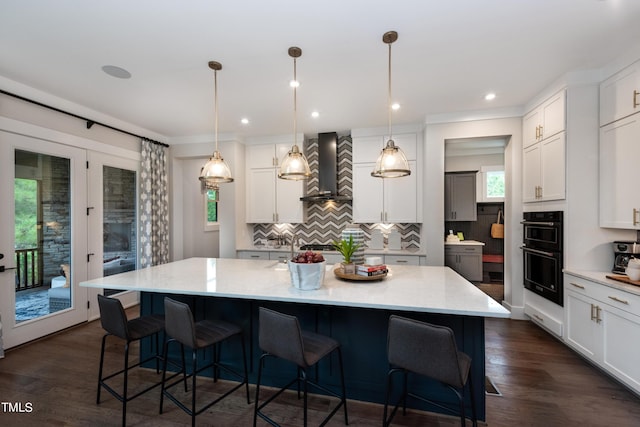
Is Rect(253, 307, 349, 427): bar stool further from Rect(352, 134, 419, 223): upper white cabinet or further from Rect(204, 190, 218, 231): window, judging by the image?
Rect(204, 190, 218, 231): window

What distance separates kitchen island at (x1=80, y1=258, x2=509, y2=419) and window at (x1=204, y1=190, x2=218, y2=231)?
340cm

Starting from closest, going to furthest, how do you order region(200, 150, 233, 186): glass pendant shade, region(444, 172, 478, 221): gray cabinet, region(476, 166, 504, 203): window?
region(200, 150, 233, 186): glass pendant shade < region(444, 172, 478, 221): gray cabinet < region(476, 166, 504, 203): window

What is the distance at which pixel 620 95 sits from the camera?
259 cm

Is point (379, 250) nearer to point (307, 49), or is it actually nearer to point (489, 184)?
point (307, 49)

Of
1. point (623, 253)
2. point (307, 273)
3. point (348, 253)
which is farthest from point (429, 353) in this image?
point (623, 253)

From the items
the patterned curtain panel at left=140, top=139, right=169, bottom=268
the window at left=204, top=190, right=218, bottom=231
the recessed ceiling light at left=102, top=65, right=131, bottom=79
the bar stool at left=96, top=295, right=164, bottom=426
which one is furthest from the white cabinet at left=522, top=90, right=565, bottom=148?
the window at left=204, top=190, right=218, bottom=231

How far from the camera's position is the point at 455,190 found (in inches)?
232

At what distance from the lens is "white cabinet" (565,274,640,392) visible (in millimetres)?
2184

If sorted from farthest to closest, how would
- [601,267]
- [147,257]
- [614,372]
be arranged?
1. [147,257]
2. [601,267]
3. [614,372]

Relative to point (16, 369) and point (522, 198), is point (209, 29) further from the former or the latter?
point (522, 198)

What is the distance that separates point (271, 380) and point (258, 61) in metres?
2.73

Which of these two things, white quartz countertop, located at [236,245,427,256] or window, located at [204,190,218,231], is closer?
white quartz countertop, located at [236,245,427,256]

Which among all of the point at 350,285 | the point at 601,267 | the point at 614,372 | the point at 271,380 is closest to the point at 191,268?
the point at 271,380

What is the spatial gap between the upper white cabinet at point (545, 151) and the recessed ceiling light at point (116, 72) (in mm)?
4342
